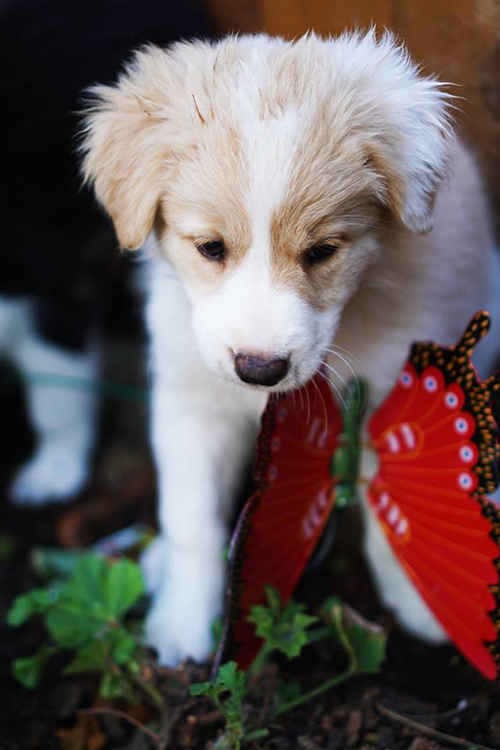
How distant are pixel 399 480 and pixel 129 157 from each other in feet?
3.06

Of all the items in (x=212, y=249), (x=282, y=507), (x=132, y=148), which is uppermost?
(x=132, y=148)

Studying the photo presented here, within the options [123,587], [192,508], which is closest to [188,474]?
[192,508]

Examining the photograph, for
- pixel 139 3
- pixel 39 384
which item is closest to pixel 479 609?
pixel 39 384

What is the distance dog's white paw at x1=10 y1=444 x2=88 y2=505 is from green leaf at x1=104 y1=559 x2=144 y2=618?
0.96m

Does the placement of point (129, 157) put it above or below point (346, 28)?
below

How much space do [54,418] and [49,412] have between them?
3 cm

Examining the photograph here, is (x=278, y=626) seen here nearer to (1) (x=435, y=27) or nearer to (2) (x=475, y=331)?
(2) (x=475, y=331)

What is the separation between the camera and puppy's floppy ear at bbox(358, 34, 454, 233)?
67.7 inches

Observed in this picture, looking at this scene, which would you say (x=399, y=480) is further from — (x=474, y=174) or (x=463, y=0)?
(x=463, y=0)

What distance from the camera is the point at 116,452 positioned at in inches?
125

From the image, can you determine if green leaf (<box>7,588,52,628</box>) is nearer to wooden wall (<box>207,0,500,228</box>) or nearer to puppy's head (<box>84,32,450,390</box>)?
puppy's head (<box>84,32,450,390</box>)

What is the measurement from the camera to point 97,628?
200 cm

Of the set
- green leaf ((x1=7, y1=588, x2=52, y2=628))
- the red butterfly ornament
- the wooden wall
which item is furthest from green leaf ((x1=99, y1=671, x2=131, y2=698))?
the wooden wall

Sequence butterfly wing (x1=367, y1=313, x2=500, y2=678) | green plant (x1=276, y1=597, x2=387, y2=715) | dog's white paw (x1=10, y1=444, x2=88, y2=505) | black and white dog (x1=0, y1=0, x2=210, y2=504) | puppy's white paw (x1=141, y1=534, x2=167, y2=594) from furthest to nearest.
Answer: dog's white paw (x1=10, y1=444, x2=88, y2=505), black and white dog (x1=0, y1=0, x2=210, y2=504), puppy's white paw (x1=141, y1=534, x2=167, y2=594), green plant (x1=276, y1=597, x2=387, y2=715), butterfly wing (x1=367, y1=313, x2=500, y2=678)
